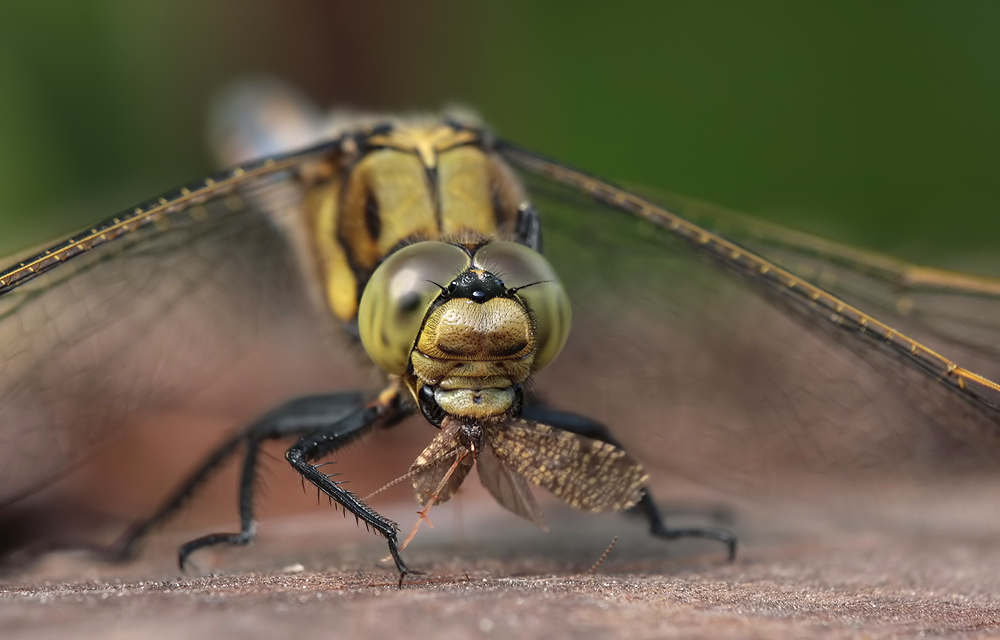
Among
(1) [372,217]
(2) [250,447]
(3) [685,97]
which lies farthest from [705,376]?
(3) [685,97]

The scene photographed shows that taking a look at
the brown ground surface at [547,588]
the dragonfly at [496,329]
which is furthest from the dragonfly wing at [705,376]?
the brown ground surface at [547,588]

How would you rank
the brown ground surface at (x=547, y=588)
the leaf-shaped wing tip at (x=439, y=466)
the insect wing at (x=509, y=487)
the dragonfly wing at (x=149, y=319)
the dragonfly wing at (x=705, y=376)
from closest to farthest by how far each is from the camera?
1. the brown ground surface at (x=547, y=588)
2. the leaf-shaped wing tip at (x=439, y=466)
3. the insect wing at (x=509, y=487)
4. the dragonfly wing at (x=149, y=319)
5. the dragonfly wing at (x=705, y=376)

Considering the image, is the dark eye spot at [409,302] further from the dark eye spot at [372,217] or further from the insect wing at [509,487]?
the dark eye spot at [372,217]

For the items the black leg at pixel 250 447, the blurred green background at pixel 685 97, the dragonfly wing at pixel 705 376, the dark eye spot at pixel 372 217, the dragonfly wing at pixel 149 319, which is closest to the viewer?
the black leg at pixel 250 447

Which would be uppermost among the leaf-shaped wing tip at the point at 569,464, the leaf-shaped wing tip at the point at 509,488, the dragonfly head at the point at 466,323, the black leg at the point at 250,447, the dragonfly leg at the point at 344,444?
the dragonfly head at the point at 466,323

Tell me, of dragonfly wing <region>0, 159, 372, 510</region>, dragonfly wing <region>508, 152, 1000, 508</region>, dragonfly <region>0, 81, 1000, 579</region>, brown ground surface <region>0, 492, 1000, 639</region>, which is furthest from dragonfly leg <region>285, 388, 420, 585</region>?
dragonfly wing <region>508, 152, 1000, 508</region>

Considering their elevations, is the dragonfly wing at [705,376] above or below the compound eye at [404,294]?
below

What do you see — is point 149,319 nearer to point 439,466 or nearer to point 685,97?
point 439,466
